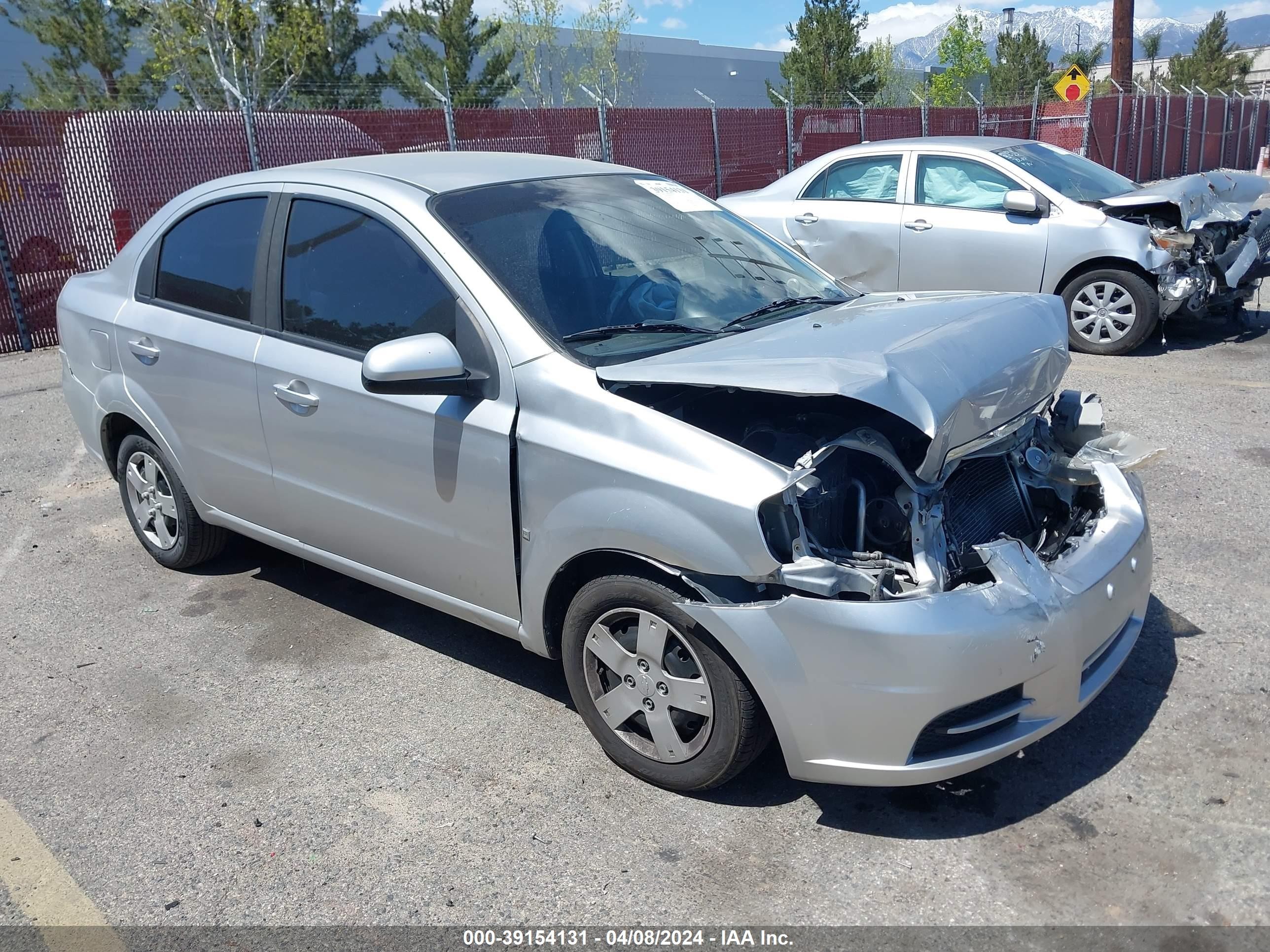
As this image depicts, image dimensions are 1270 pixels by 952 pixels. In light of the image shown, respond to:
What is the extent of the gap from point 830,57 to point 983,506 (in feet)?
103

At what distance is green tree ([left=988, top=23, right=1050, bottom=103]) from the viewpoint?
40906 mm

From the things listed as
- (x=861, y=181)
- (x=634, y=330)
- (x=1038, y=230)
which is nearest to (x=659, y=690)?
(x=634, y=330)

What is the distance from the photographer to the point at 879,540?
2.95m

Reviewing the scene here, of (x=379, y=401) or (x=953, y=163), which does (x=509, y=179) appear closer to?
(x=379, y=401)

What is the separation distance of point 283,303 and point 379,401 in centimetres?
72

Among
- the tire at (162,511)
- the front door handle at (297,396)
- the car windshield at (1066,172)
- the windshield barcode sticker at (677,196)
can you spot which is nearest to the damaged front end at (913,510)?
the windshield barcode sticker at (677,196)

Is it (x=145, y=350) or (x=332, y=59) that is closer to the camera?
(x=145, y=350)

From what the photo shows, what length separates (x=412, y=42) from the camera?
31.0 m

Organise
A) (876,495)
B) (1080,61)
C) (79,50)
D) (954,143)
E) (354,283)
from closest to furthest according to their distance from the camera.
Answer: (876,495), (354,283), (954,143), (79,50), (1080,61)

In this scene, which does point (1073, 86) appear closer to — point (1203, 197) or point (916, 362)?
point (1203, 197)

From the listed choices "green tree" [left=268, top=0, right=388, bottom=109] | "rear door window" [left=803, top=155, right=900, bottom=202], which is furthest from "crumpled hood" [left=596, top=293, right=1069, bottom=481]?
"green tree" [left=268, top=0, right=388, bottom=109]

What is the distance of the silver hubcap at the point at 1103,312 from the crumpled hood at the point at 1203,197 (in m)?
0.62

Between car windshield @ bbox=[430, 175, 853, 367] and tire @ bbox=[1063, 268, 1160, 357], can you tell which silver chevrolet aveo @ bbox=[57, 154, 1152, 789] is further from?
tire @ bbox=[1063, 268, 1160, 357]

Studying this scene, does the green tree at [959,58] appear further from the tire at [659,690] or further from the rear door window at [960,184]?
the tire at [659,690]
